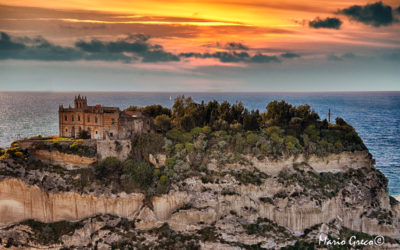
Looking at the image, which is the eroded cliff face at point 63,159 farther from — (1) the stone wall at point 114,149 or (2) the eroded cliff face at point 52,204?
(2) the eroded cliff face at point 52,204

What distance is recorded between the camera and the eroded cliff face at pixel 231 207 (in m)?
43.2

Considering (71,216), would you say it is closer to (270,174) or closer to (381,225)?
(270,174)

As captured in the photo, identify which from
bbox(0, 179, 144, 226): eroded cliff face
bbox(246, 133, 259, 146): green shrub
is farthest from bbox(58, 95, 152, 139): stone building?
bbox(246, 133, 259, 146): green shrub

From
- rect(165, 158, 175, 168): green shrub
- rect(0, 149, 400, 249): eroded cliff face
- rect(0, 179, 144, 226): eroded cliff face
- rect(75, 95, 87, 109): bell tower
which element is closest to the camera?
rect(0, 149, 400, 249): eroded cliff face

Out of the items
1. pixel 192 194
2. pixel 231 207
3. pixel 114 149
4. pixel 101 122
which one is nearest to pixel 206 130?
pixel 192 194

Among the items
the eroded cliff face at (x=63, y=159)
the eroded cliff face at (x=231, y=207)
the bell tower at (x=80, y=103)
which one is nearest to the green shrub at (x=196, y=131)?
the eroded cliff face at (x=231, y=207)

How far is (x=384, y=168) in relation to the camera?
75.1 meters

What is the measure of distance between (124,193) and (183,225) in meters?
7.13

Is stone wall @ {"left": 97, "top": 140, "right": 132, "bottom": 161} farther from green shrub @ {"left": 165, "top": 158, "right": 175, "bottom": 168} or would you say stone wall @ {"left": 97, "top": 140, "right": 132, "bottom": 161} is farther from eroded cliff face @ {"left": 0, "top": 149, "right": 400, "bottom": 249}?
eroded cliff face @ {"left": 0, "top": 149, "right": 400, "bottom": 249}

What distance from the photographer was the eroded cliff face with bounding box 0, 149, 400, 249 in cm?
4325

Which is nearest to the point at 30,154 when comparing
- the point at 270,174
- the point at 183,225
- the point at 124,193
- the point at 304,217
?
the point at 124,193
